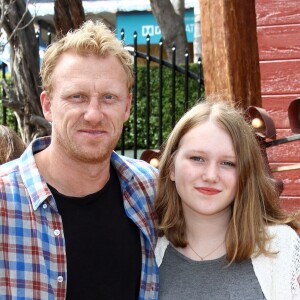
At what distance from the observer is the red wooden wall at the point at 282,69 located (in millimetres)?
6492

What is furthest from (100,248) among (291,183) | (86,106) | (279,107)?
(279,107)

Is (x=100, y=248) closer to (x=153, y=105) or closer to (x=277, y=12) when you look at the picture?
(x=277, y=12)

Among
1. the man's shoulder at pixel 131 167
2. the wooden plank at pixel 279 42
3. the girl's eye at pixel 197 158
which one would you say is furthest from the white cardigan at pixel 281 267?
the wooden plank at pixel 279 42

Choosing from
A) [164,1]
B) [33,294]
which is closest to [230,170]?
[33,294]

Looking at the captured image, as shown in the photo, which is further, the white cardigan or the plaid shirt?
the white cardigan

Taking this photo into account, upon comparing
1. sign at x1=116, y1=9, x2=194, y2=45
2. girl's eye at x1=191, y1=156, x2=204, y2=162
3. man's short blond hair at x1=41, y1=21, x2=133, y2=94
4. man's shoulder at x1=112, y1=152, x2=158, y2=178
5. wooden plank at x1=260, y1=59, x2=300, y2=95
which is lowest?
man's shoulder at x1=112, y1=152, x2=158, y2=178

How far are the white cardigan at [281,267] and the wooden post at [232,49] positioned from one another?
1963 millimetres

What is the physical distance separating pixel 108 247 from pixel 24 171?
1.44ft

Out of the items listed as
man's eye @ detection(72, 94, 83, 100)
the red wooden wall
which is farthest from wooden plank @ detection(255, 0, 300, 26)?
man's eye @ detection(72, 94, 83, 100)

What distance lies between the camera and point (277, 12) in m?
6.56

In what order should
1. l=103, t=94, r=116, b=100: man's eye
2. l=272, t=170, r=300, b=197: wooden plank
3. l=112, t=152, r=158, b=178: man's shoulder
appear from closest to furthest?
l=103, t=94, r=116, b=100: man's eye
l=112, t=152, r=158, b=178: man's shoulder
l=272, t=170, r=300, b=197: wooden plank

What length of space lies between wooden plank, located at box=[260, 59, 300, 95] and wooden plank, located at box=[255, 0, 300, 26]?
0.36 meters

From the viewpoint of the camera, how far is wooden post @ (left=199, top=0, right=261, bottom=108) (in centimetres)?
482

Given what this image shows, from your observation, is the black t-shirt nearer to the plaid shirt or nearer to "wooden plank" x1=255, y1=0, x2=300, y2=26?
the plaid shirt
